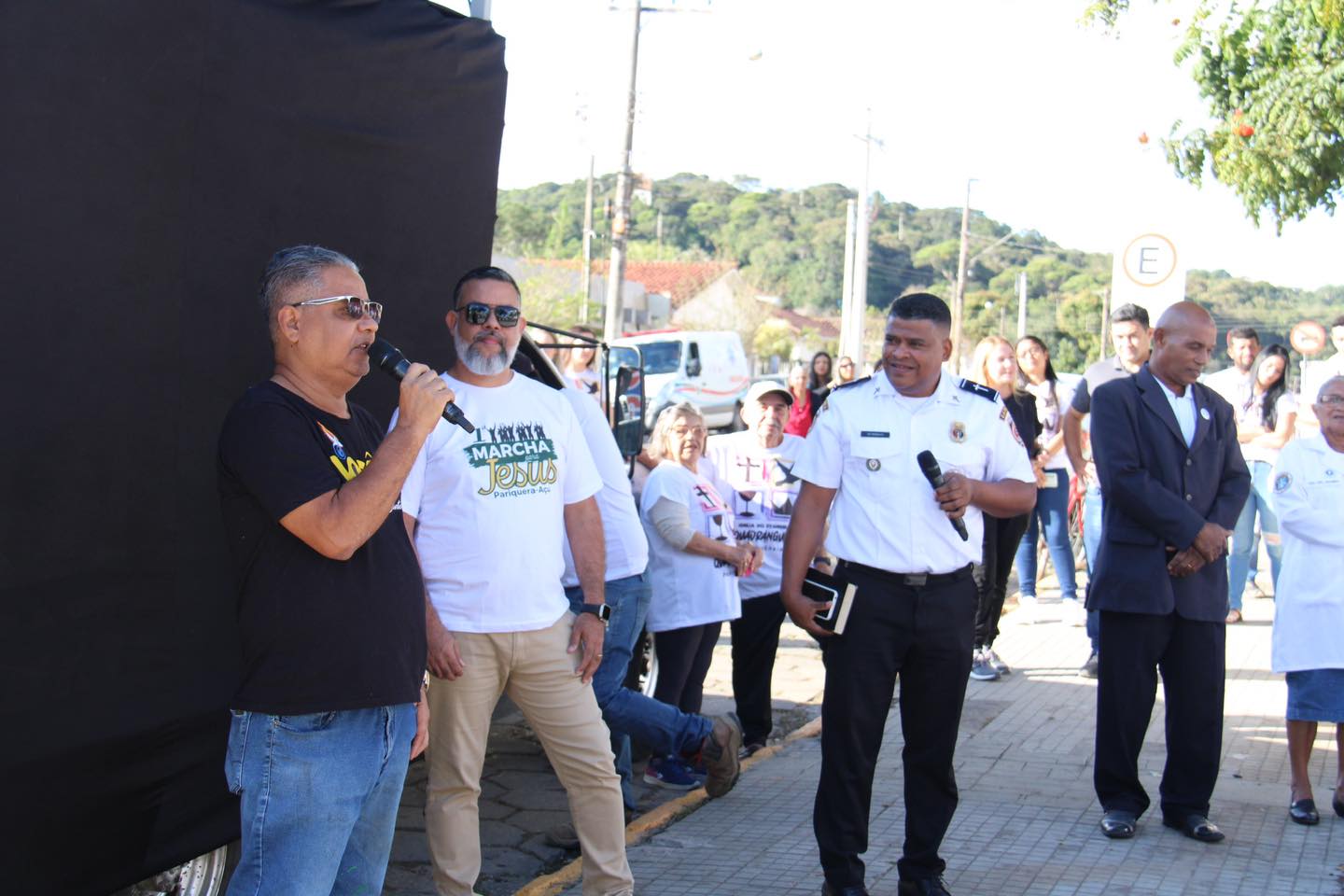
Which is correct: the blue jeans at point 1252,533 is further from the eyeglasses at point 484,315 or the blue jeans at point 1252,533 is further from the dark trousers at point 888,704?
the eyeglasses at point 484,315

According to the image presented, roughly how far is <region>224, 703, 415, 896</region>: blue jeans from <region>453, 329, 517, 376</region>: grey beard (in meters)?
1.36

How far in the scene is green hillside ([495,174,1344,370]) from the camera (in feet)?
258

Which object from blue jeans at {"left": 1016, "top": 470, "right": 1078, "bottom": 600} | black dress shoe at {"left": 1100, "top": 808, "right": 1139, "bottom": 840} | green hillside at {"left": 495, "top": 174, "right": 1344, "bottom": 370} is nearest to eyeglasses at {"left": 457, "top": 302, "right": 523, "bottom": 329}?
black dress shoe at {"left": 1100, "top": 808, "right": 1139, "bottom": 840}

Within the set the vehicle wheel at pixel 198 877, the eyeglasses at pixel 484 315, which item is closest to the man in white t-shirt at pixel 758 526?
the eyeglasses at pixel 484 315

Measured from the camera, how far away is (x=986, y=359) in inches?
311

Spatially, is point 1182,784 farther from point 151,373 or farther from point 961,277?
point 961,277

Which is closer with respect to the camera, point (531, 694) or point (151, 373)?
point (151, 373)

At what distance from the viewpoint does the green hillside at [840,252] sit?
258ft

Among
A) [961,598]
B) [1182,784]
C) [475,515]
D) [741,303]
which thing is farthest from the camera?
[741,303]

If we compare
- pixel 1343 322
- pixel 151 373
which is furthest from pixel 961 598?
pixel 1343 322

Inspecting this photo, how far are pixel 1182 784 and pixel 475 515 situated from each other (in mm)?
3183

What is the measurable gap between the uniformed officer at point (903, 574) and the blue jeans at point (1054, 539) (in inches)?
175

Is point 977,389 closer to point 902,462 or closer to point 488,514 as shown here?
point 902,462

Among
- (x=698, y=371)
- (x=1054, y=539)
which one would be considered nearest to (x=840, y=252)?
(x=698, y=371)
